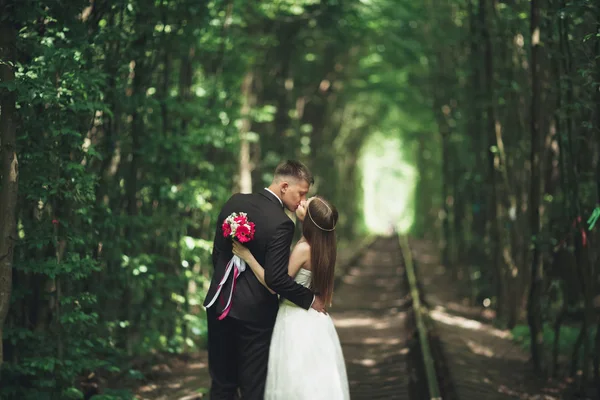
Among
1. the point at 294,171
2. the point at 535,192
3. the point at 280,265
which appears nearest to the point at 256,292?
the point at 280,265

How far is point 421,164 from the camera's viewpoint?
4938 cm

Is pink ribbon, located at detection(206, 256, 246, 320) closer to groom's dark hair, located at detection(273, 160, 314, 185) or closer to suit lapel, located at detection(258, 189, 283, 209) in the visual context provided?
suit lapel, located at detection(258, 189, 283, 209)

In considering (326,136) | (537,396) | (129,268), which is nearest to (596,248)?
(537,396)

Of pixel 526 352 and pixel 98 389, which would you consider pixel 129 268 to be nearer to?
pixel 98 389

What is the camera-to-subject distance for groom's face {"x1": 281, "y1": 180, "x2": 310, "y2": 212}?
6.06m

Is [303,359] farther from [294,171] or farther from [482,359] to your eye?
[482,359]

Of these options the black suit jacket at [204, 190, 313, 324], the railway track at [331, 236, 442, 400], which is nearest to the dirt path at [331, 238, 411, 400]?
the railway track at [331, 236, 442, 400]

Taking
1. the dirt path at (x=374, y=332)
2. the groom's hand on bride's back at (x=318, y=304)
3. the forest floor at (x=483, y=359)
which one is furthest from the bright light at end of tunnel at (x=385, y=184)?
the groom's hand on bride's back at (x=318, y=304)

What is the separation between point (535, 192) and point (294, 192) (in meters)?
5.60

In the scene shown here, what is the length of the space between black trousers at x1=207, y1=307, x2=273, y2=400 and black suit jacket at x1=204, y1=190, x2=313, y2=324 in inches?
3.8

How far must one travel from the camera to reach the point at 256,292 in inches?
243

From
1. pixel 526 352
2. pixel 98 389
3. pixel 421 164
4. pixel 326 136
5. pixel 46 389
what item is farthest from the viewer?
pixel 421 164

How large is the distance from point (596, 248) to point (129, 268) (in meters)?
5.63

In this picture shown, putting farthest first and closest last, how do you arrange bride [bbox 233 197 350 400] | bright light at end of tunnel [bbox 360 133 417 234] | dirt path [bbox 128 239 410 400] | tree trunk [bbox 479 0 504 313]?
bright light at end of tunnel [bbox 360 133 417 234], tree trunk [bbox 479 0 504 313], dirt path [bbox 128 239 410 400], bride [bbox 233 197 350 400]
